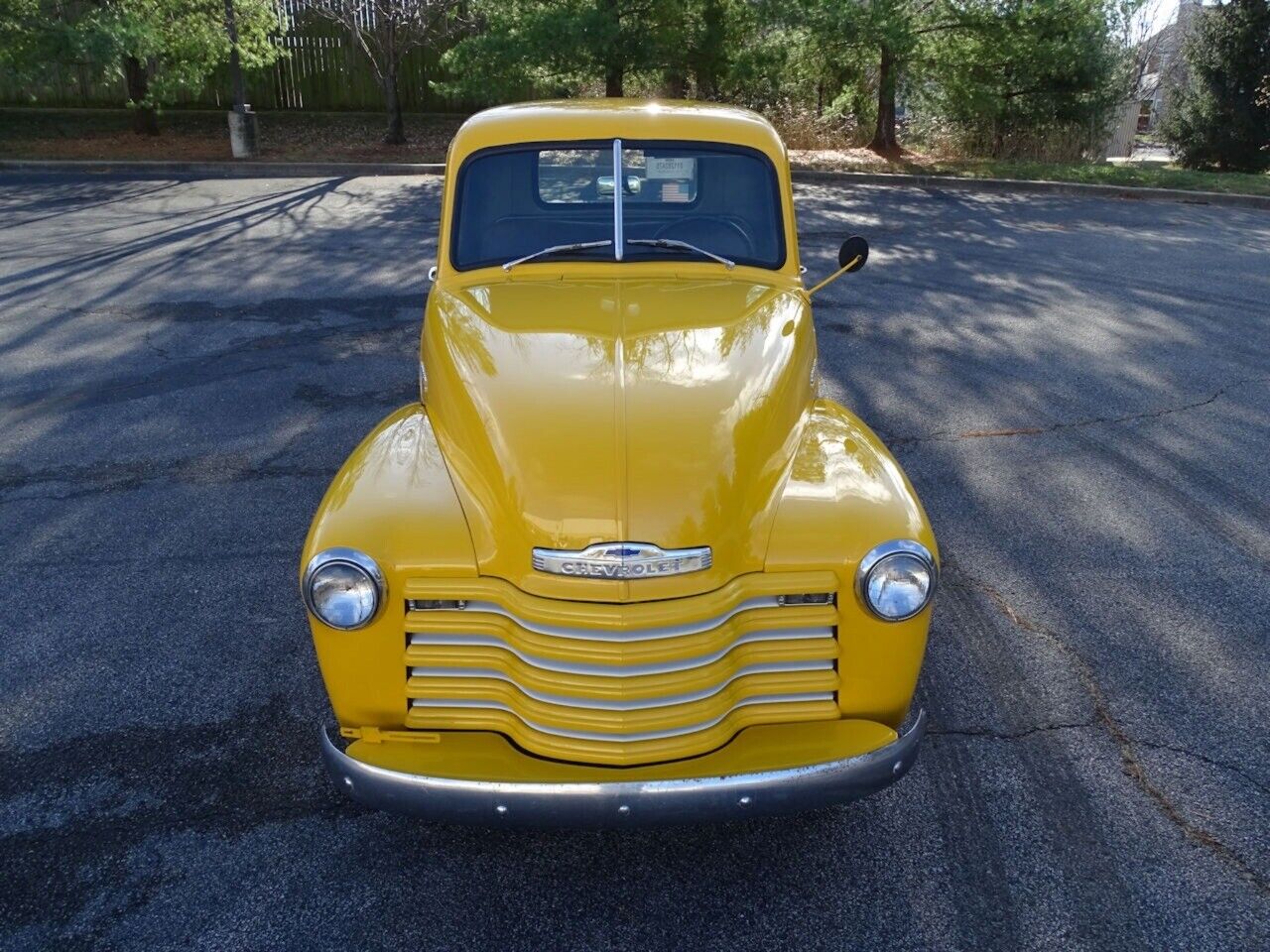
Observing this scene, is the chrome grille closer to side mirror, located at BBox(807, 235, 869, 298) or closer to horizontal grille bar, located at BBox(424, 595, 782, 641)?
horizontal grille bar, located at BBox(424, 595, 782, 641)

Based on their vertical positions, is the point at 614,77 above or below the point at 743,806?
above

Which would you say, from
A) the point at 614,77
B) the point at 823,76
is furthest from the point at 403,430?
the point at 823,76

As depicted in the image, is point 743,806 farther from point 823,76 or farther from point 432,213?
point 823,76

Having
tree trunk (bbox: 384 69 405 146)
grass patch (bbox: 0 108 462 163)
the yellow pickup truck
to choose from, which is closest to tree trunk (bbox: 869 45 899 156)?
grass patch (bbox: 0 108 462 163)

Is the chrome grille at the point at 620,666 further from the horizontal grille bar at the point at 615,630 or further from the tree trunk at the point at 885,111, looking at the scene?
the tree trunk at the point at 885,111

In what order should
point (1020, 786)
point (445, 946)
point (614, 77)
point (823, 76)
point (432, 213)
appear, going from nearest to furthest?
1. point (445, 946)
2. point (1020, 786)
3. point (432, 213)
4. point (614, 77)
5. point (823, 76)

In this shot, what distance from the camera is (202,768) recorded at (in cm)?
345

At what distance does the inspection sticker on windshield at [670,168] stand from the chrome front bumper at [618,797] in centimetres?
273

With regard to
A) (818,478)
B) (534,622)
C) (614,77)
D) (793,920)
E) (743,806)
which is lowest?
(793,920)

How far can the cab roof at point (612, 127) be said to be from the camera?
4461 millimetres

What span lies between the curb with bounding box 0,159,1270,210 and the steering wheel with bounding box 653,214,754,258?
526 inches

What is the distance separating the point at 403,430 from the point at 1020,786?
2407 millimetres

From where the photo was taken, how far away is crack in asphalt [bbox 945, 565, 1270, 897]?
3.07 meters

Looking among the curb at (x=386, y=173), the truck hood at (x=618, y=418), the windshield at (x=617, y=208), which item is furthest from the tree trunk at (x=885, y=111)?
the truck hood at (x=618, y=418)
